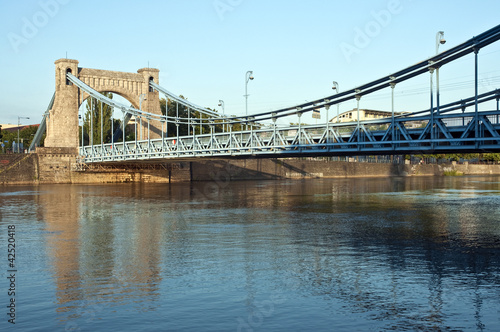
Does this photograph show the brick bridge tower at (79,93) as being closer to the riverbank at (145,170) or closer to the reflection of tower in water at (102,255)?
the riverbank at (145,170)

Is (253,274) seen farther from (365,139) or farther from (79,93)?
(79,93)

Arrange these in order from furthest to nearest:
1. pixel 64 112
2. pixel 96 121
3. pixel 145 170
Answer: pixel 96 121 < pixel 145 170 < pixel 64 112

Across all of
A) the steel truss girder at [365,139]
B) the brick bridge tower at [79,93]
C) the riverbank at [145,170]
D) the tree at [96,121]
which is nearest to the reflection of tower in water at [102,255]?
the steel truss girder at [365,139]

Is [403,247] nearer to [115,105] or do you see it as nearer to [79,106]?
[115,105]

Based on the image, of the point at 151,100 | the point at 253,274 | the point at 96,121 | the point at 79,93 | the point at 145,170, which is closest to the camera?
the point at 253,274

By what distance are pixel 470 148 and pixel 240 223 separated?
11900 mm

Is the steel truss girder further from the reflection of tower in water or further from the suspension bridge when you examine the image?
the reflection of tower in water

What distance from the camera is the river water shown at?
32.8 ft

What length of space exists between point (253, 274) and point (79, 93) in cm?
5856

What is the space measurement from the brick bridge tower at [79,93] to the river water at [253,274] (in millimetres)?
42089

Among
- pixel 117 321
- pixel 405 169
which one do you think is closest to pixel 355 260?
pixel 117 321

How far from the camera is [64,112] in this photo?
2596 inches

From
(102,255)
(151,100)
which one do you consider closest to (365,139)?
(102,255)

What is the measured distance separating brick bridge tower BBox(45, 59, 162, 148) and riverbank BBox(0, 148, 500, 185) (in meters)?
2.63
